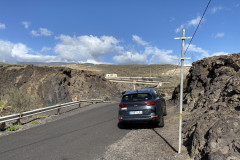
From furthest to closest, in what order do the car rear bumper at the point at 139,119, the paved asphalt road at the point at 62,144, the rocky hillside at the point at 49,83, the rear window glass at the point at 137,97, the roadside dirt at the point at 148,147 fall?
the rocky hillside at the point at 49,83 → the rear window glass at the point at 137,97 → the car rear bumper at the point at 139,119 → the paved asphalt road at the point at 62,144 → the roadside dirt at the point at 148,147

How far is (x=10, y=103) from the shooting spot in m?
16.5

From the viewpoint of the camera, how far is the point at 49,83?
26156 mm

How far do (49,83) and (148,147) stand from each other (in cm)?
Answer: 2254

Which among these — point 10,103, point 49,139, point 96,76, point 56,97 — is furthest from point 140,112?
point 96,76

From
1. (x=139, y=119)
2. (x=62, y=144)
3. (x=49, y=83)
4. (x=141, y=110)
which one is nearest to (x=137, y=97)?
(x=141, y=110)

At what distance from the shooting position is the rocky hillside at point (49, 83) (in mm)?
25484

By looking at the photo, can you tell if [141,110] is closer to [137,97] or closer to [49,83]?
[137,97]

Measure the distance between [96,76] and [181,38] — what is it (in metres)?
31.4

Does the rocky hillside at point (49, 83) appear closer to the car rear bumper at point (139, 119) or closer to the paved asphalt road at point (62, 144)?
the paved asphalt road at point (62, 144)

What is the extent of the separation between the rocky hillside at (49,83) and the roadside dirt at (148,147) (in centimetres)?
1853

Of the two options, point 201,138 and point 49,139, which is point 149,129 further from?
point 49,139

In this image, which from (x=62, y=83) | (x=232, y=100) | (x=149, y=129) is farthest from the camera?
(x=62, y=83)

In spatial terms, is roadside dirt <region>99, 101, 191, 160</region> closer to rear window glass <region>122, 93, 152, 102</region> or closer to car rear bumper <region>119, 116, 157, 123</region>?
car rear bumper <region>119, 116, 157, 123</region>

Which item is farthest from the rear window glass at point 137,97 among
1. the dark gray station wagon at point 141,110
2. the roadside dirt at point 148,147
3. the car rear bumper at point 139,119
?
the roadside dirt at point 148,147
